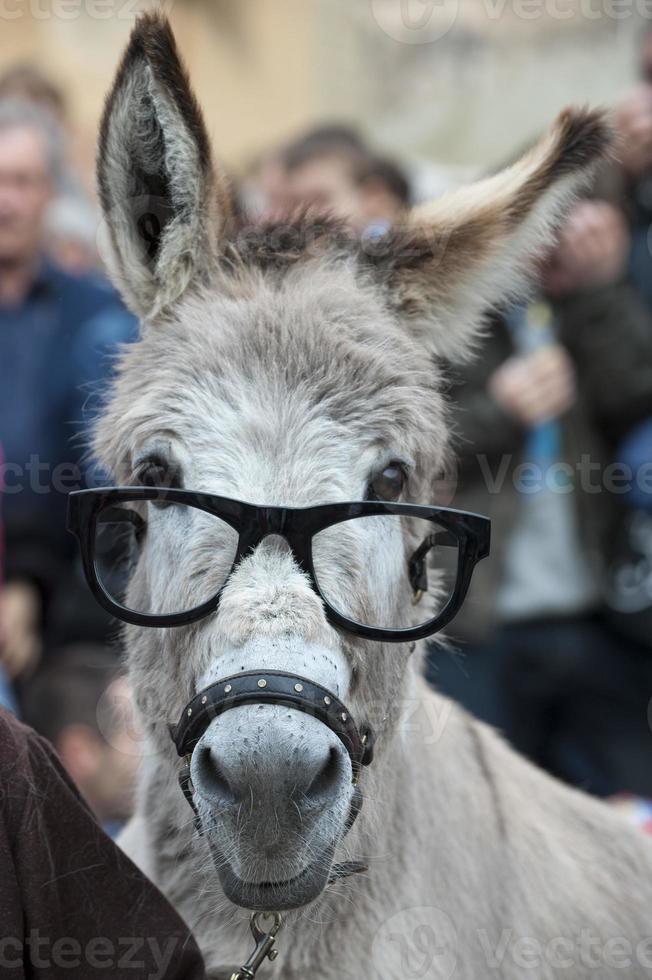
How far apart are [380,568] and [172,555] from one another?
441mm

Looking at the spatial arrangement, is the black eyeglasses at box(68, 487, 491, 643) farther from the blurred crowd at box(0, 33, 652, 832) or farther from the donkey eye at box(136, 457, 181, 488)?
the blurred crowd at box(0, 33, 652, 832)

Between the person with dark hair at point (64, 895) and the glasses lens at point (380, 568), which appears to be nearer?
the person with dark hair at point (64, 895)

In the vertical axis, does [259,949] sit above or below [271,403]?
below

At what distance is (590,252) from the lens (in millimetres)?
4520

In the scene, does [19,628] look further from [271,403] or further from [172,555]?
[271,403]

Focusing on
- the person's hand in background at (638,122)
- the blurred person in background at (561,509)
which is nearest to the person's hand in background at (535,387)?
the blurred person in background at (561,509)

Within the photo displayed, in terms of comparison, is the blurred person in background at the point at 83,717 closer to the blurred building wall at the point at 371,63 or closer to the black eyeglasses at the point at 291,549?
the black eyeglasses at the point at 291,549

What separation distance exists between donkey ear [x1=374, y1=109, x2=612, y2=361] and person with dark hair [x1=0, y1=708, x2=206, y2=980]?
140 centimetres

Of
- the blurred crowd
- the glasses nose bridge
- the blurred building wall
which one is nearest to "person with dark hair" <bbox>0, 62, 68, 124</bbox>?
the blurred crowd

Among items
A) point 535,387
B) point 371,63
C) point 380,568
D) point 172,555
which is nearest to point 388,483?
point 380,568

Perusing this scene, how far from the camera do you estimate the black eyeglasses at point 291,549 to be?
2.03 metres

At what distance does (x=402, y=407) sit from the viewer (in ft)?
7.68

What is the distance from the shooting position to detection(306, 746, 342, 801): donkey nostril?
187 centimetres

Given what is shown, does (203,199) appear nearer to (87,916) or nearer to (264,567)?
(264,567)
